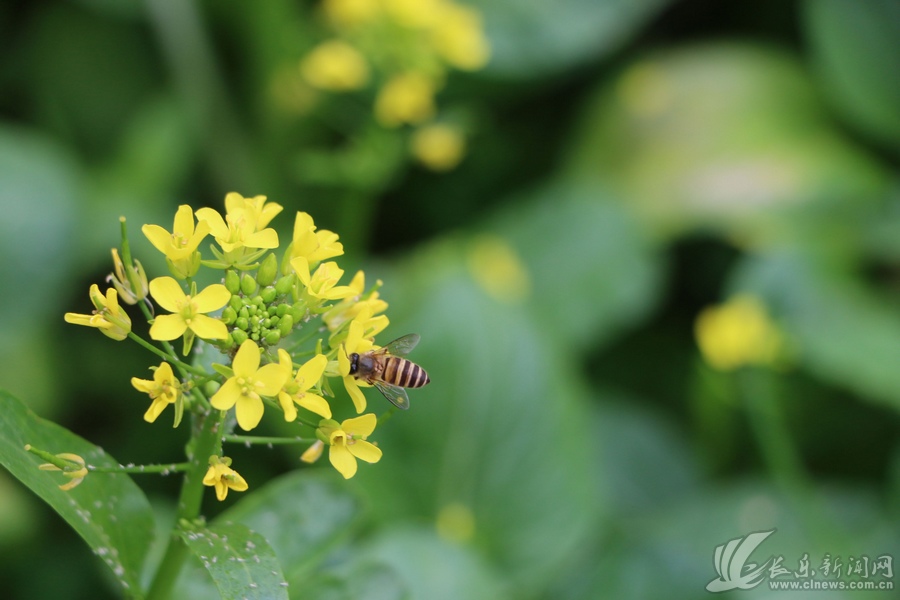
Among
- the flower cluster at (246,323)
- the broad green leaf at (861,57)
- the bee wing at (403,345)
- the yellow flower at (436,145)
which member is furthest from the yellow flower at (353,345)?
the broad green leaf at (861,57)

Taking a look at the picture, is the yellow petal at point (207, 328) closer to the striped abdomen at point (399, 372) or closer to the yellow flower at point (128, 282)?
the yellow flower at point (128, 282)

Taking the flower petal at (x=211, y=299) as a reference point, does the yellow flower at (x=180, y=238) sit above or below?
above

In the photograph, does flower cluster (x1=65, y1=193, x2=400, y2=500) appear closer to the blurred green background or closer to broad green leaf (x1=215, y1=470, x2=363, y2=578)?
broad green leaf (x1=215, y1=470, x2=363, y2=578)

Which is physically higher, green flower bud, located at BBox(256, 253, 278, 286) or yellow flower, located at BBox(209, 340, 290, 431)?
green flower bud, located at BBox(256, 253, 278, 286)

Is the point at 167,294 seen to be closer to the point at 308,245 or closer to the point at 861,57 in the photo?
the point at 308,245

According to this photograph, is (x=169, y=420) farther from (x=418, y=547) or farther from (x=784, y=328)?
(x=784, y=328)

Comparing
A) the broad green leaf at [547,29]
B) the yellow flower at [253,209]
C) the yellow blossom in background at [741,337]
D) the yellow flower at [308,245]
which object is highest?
the broad green leaf at [547,29]

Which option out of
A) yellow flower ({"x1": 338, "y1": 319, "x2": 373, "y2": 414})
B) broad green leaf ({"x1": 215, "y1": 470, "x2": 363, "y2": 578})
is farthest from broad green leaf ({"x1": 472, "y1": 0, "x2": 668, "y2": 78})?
yellow flower ({"x1": 338, "y1": 319, "x2": 373, "y2": 414})
